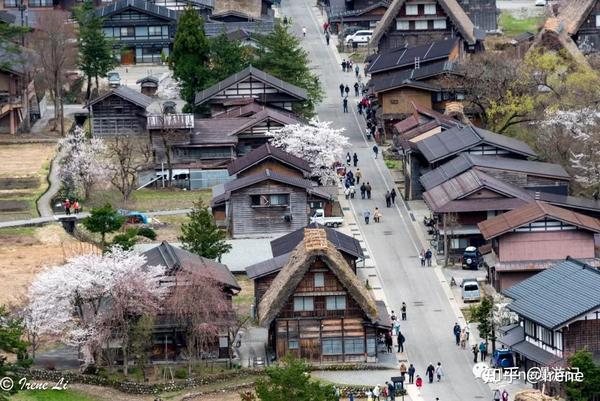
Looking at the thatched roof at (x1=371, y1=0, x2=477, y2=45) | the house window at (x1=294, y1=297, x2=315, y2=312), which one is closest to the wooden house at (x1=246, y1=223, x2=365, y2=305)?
the house window at (x1=294, y1=297, x2=315, y2=312)

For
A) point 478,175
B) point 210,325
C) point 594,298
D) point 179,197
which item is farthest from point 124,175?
point 594,298

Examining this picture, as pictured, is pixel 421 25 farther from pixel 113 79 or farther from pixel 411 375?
pixel 411 375

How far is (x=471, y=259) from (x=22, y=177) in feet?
87.3

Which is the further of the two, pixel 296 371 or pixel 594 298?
pixel 594 298

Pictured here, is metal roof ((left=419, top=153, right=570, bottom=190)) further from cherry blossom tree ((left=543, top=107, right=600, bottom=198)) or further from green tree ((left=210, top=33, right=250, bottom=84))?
green tree ((left=210, top=33, right=250, bottom=84))

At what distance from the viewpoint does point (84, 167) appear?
10044 cm

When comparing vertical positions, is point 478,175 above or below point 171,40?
below

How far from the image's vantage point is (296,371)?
6694cm

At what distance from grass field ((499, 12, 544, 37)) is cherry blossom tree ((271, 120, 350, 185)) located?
36.9m

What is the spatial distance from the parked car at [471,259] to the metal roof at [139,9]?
146 ft

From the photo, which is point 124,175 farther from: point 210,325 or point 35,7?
point 35,7

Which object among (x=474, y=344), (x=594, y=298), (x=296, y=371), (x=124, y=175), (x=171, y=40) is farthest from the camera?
(x=171, y=40)

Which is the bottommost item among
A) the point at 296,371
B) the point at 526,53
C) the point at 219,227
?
the point at 296,371

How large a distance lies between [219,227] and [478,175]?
12.1 meters
